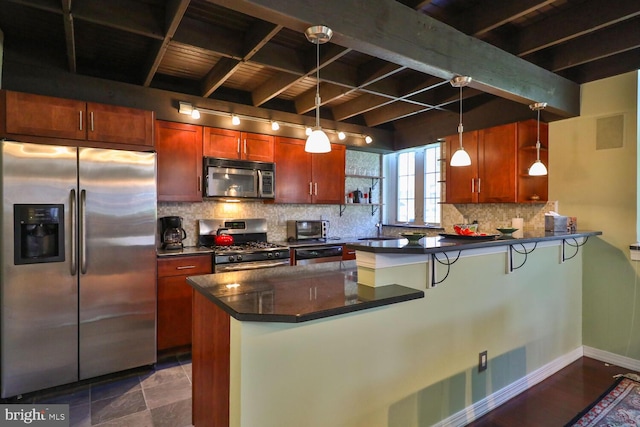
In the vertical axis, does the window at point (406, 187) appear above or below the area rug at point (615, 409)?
above

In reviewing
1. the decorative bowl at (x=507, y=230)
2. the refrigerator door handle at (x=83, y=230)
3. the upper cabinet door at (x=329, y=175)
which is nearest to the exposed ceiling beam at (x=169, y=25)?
the refrigerator door handle at (x=83, y=230)

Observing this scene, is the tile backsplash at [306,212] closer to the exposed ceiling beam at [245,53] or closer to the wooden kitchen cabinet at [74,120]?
the wooden kitchen cabinet at [74,120]

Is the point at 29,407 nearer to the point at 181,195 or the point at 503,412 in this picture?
the point at 181,195

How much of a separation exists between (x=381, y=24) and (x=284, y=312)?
173 centimetres

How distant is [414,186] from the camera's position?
523 cm

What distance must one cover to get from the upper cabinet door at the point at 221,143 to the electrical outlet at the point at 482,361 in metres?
3.05

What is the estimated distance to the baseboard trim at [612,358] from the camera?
2985 millimetres

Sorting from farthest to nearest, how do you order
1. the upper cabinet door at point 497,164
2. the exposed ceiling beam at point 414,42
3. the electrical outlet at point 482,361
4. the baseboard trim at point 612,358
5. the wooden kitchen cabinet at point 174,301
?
the upper cabinet door at point 497,164 → the wooden kitchen cabinet at point 174,301 → the baseboard trim at point 612,358 → the electrical outlet at point 482,361 → the exposed ceiling beam at point 414,42

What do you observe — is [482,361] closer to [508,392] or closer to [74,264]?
[508,392]

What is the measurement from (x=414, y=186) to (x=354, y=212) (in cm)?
100

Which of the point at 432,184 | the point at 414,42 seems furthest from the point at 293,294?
the point at 432,184

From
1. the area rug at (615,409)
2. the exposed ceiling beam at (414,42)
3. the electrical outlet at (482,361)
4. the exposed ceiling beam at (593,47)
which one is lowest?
the area rug at (615,409)

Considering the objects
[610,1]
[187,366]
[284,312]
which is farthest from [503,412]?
[610,1]

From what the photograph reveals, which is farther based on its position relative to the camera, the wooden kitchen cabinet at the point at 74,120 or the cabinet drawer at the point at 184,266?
the cabinet drawer at the point at 184,266
